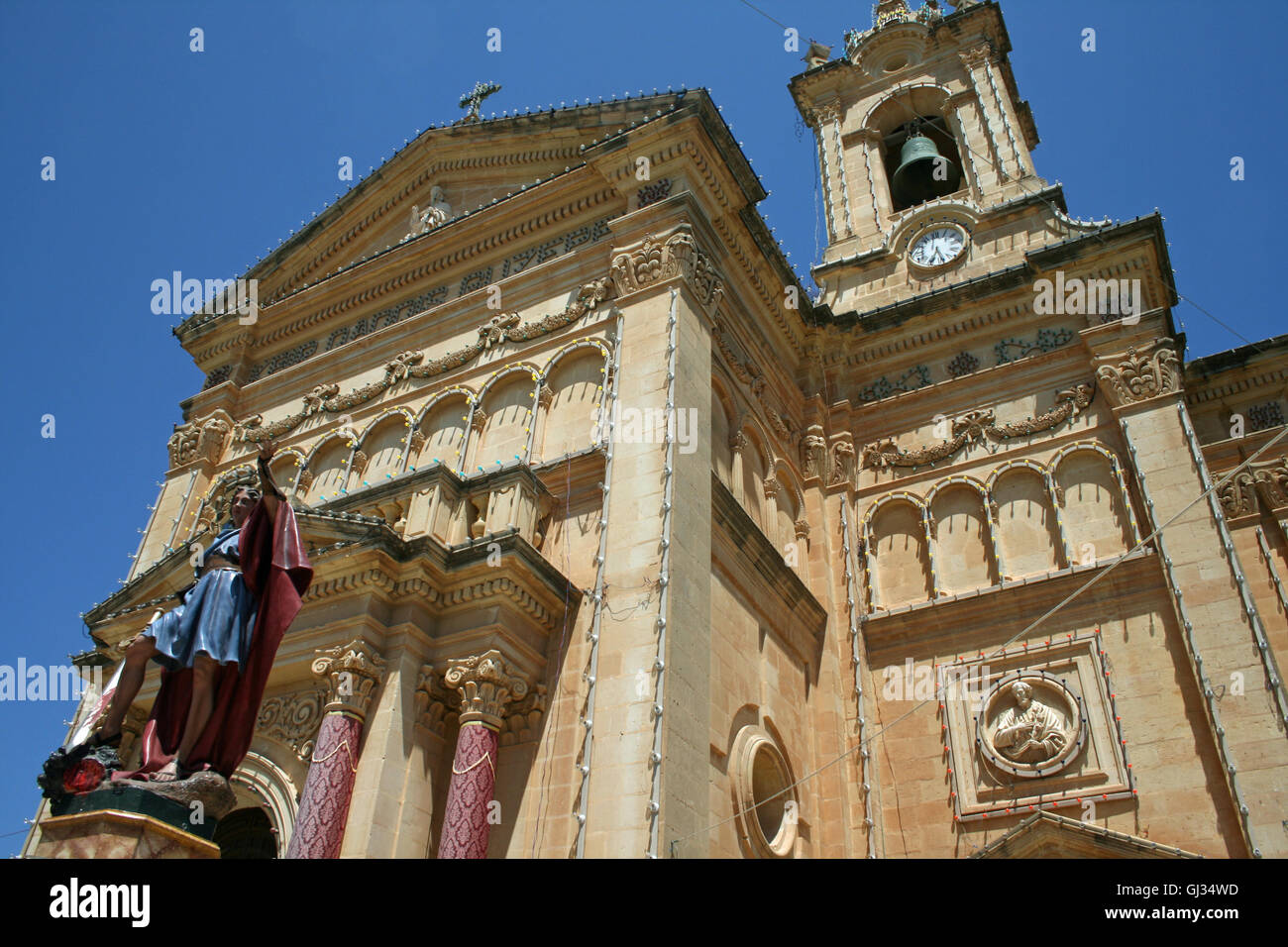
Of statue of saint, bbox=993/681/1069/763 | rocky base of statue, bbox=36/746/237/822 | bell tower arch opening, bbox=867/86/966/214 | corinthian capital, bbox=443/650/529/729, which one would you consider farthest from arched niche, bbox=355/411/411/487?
bell tower arch opening, bbox=867/86/966/214

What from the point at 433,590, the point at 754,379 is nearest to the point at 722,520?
the point at 754,379

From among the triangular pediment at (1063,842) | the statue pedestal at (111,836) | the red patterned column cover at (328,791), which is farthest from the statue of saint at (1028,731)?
the statue pedestal at (111,836)

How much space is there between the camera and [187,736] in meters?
7.10

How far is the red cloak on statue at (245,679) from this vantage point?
23.5ft

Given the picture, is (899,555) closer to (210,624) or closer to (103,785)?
(210,624)

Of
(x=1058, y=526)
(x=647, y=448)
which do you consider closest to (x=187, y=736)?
(x=647, y=448)

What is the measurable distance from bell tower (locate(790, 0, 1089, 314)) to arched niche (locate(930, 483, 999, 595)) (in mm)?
5534

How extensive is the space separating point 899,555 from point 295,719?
10.9 m

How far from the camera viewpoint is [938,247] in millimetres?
22078

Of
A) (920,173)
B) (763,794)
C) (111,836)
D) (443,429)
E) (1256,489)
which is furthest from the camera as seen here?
(920,173)

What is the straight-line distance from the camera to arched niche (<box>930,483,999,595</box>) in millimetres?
17156

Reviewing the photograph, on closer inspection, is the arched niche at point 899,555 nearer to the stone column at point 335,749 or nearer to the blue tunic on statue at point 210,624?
the stone column at point 335,749
